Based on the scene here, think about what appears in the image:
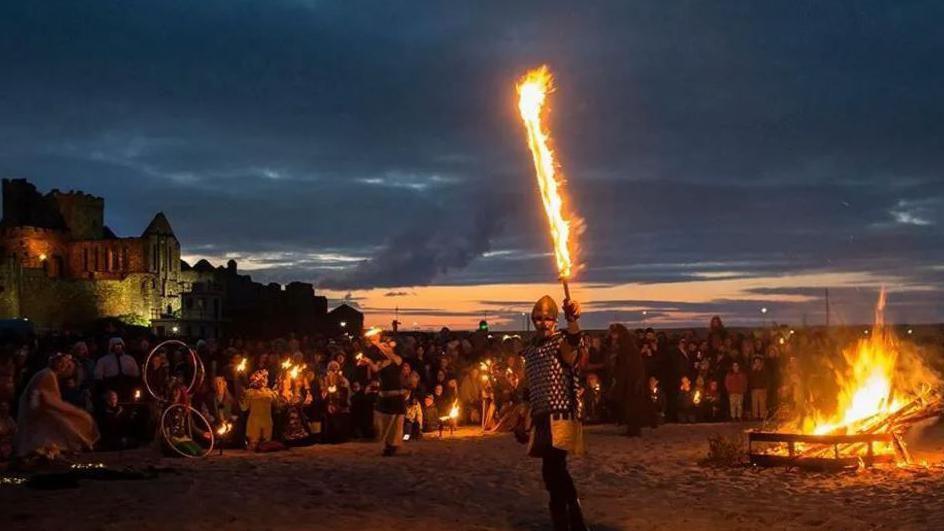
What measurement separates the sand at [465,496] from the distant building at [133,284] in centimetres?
6579

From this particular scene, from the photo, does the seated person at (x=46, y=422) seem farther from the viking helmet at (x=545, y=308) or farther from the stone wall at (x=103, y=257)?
the stone wall at (x=103, y=257)

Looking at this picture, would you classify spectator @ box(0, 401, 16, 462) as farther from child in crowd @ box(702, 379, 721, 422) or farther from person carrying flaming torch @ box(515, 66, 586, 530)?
child in crowd @ box(702, 379, 721, 422)

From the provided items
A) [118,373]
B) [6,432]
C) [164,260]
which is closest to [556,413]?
[6,432]

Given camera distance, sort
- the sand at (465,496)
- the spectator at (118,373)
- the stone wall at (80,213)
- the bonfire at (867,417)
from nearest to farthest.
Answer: the sand at (465,496)
the bonfire at (867,417)
the spectator at (118,373)
the stone wall at (80,213)

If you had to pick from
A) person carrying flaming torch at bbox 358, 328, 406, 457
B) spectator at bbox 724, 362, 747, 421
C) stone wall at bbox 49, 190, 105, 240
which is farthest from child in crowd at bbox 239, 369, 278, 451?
stone wall at bbox 49, 190, 105, 240

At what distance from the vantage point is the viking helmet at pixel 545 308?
A: 8.41 meters

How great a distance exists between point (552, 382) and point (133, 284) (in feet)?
261

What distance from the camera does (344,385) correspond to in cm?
1795

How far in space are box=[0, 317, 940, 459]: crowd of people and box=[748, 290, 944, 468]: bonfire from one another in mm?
2581

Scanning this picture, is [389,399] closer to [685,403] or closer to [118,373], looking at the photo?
[118,373]

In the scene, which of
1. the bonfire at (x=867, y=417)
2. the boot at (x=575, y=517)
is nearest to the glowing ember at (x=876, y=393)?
the bonfire at (x=867, y=417)


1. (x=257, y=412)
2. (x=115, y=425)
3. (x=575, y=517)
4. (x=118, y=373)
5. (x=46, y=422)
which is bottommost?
(x=575, y=517)

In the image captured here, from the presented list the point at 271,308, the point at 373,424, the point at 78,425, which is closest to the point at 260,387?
the point at 373,424

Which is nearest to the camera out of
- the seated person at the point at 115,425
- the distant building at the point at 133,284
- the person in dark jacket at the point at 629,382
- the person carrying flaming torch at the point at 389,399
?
the person carrying flaming torch at the point at 389,399
